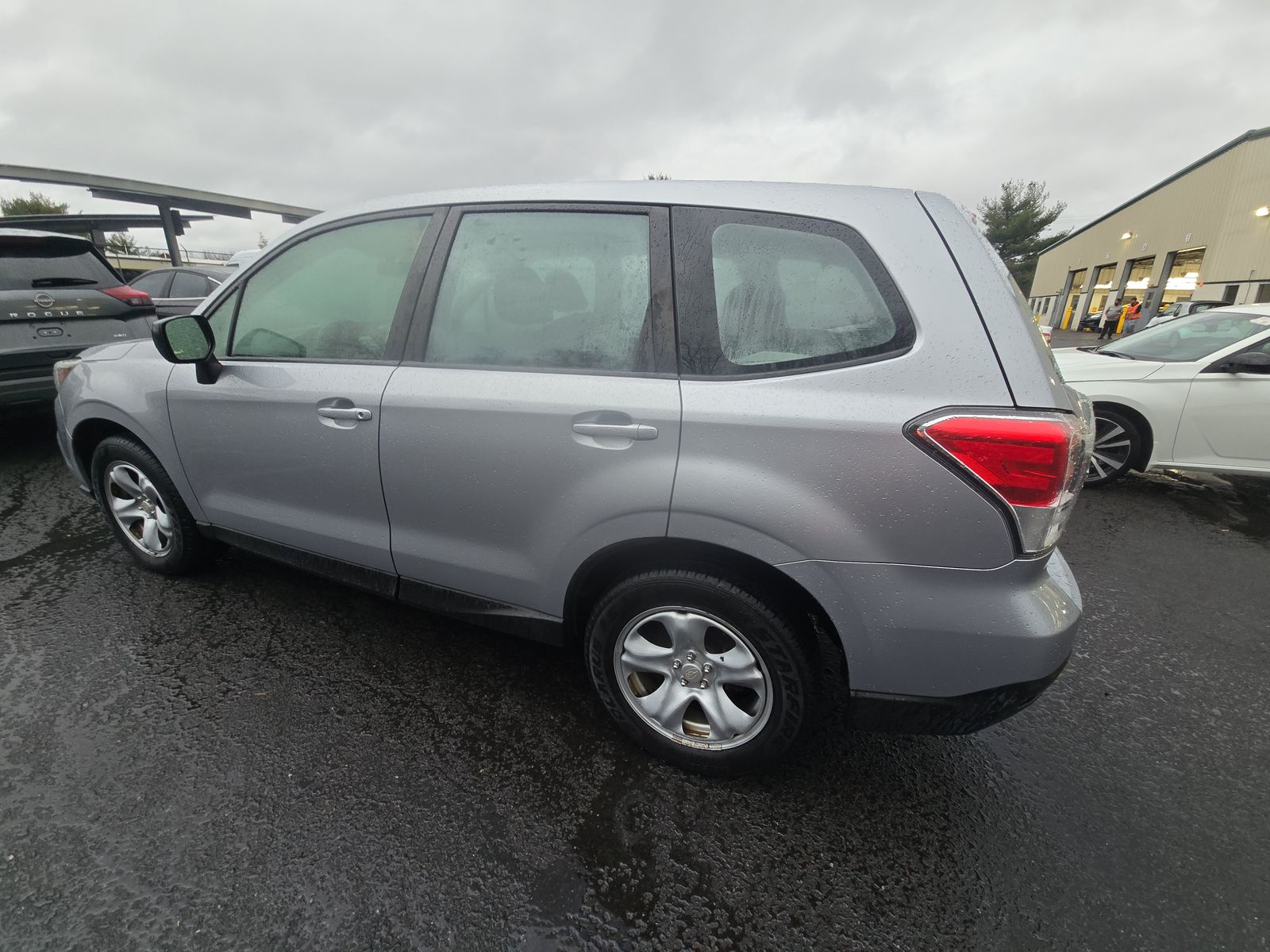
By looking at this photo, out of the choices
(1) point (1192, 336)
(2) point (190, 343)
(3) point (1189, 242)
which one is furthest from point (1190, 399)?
(3) point (1189, 242)

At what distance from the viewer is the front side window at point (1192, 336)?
4562 mm

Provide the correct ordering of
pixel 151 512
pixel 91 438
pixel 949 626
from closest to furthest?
pixel 949 626, pixel 151 512, pixel 91 438

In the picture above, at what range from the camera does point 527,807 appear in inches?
70.5

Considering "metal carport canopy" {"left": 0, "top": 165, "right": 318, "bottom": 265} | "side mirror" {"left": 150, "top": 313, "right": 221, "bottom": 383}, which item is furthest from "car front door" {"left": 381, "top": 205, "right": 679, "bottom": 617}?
"metal carport canopy" {"left": 0, "top": 165, "right": 318, "bottom": 265}

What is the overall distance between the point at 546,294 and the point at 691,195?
53cm

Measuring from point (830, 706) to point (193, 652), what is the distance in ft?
8.13

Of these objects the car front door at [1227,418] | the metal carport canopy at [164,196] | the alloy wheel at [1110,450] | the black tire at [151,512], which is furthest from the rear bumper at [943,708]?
the metal carport canopy at [164,196]

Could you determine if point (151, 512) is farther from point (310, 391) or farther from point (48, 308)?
point (48, 308)

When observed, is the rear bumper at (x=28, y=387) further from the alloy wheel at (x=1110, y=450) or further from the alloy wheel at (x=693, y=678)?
the alloy wheel at (x=1110, y=450)

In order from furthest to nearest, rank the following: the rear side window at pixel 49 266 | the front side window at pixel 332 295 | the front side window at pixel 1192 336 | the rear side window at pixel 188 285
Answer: the rear side window at pixel 188 285 < the front side window at pixel 1192 336 < the rear side window at pixel 49 266 < the front side window at pixel 332 295

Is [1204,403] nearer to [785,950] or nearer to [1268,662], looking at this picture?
[1268,662]

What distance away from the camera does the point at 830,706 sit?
2.18 meters

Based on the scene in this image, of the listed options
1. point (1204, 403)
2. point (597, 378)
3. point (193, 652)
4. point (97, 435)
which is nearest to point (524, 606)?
point (597, 378)

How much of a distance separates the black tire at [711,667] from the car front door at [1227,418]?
459cm
